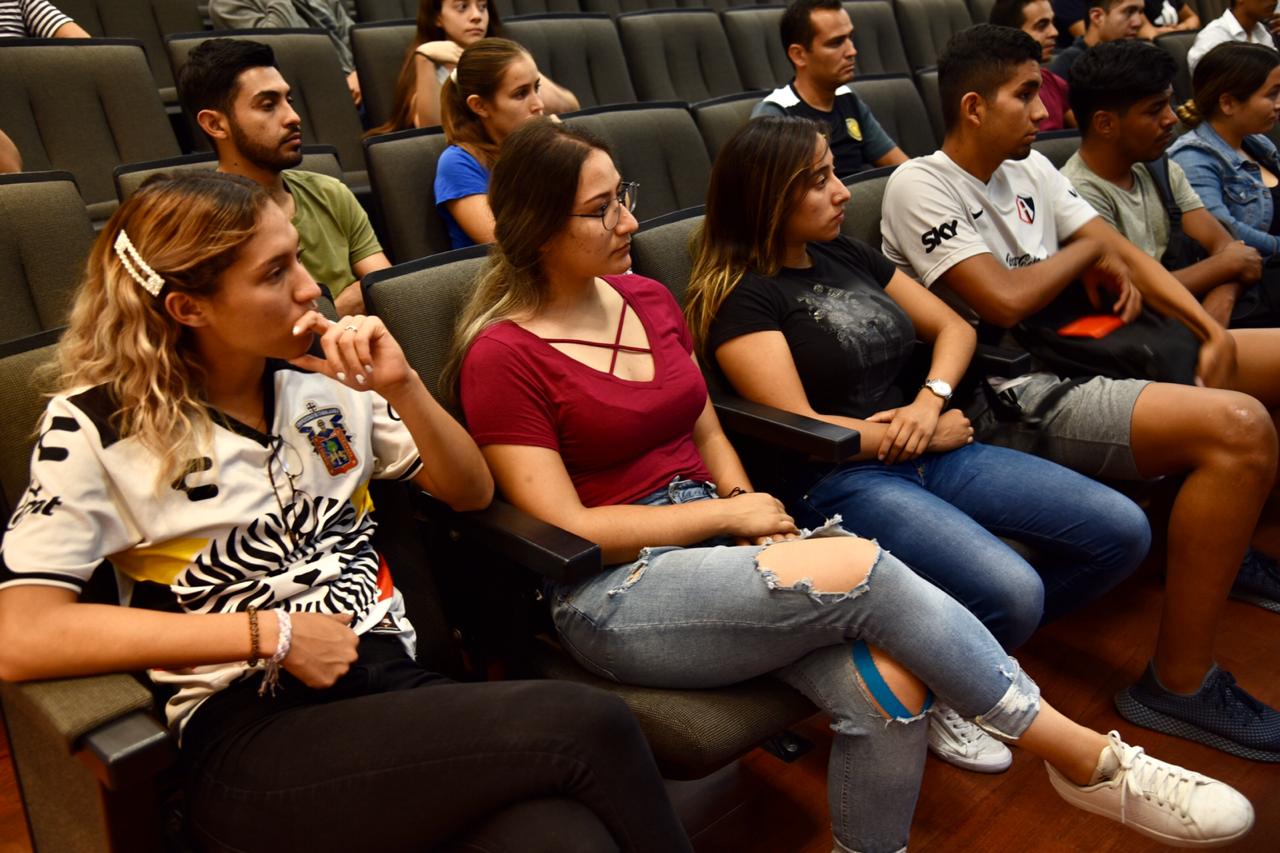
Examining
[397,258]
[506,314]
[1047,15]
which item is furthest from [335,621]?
[1047,15]

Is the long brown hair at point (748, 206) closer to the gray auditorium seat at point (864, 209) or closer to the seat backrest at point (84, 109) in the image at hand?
the gray auditorium seat at point (864, 209)

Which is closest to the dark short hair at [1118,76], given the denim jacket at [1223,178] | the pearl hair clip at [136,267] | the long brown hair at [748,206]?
the denim jacket at [1223,178]

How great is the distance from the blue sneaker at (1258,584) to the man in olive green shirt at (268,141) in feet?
4.60

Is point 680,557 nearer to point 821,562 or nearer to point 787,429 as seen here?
point 821,562

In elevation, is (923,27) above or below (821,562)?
below

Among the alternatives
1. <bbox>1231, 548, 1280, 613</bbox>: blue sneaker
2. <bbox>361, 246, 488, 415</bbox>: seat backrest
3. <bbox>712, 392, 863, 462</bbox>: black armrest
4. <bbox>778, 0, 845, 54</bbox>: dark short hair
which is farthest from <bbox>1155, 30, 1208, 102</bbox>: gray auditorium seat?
<bbox>361, 246, 488, 415</bbox>: seat backrest

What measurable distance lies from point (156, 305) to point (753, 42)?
7.68 feet

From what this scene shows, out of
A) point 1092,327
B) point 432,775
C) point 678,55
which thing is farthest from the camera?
point 678,55

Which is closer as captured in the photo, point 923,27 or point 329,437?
point 329,437

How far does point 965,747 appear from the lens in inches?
47.2

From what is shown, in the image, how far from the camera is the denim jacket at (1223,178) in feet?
6.36

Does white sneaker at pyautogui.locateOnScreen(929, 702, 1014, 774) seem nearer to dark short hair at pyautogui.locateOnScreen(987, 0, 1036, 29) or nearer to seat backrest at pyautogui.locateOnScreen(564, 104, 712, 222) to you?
seat backrest at pyautogui.locateOnScreen(564, 104, 712, 222)

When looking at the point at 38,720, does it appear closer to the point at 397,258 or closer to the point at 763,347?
the point at 763,347

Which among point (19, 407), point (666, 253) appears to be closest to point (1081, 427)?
point (666, 253)
